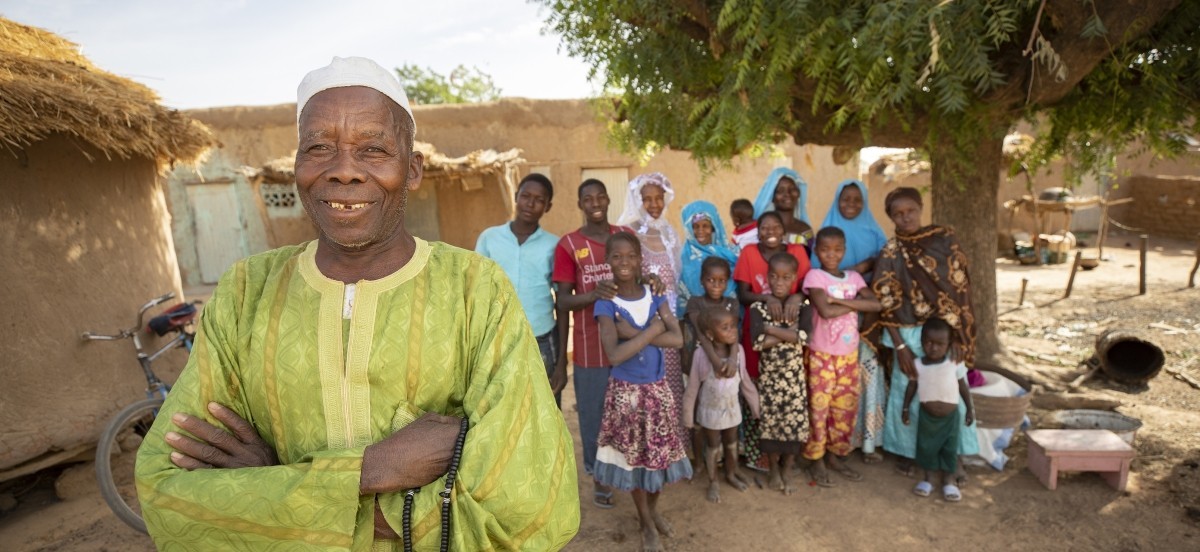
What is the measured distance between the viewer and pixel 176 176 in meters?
12.2

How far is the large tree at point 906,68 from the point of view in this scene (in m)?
3.04

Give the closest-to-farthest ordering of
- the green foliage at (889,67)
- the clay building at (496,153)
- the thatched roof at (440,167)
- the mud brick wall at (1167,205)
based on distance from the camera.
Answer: the green foliage at (889,67)
the thatched roof at (440,167)
the clay building at (496,153)
the mud brick wall at (1167,205)

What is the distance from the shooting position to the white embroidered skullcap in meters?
1.36

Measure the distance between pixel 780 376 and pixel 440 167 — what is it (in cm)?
656

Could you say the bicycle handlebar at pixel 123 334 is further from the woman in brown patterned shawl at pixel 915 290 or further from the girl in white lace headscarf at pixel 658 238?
the woman in brown patterned shawl at pixel 915 290

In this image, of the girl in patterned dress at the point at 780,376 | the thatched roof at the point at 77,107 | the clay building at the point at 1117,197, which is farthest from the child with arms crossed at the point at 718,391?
the clay building at the point at 1117,197

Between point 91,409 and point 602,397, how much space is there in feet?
10.9

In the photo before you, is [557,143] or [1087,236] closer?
[557,143]

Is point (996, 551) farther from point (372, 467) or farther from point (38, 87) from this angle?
point (38, 87)

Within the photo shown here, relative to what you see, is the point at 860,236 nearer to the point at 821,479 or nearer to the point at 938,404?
the point at 938,404

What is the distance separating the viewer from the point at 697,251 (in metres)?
4.13

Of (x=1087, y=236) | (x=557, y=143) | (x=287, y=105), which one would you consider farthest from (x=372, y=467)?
(x=1087, y=236)

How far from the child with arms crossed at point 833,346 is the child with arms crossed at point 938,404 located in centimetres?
34

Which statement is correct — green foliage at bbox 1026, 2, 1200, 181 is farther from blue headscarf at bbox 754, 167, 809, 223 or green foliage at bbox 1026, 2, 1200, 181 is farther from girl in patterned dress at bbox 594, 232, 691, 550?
girl in patterned dress at bbox 594, 232, 691, 550
